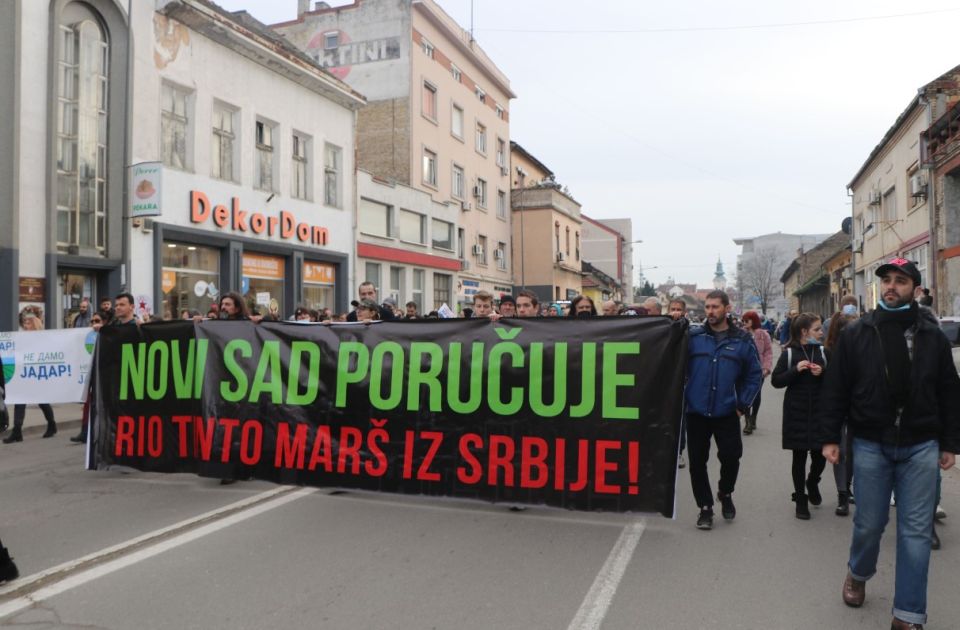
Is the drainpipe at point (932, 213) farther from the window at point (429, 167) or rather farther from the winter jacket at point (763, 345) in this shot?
the window at point (429, 167)

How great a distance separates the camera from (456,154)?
34.9m

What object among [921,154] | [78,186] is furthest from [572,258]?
[78,186]

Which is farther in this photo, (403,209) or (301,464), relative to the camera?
(403,209)

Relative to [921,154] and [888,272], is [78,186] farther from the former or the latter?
[921,154]

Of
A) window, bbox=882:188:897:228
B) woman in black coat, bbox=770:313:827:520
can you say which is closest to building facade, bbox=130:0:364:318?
woman in black coat, bbox=770:313:827:520

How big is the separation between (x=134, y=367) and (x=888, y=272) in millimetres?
6513

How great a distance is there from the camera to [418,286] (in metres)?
30.0

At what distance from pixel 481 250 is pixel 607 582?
106 ft

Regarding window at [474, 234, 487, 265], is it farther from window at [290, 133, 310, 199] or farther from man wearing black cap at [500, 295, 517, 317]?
man wearing black cap at [500, 295, 517, 317]

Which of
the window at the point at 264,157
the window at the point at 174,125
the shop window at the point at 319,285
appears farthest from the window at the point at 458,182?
the window at the point at 174,125

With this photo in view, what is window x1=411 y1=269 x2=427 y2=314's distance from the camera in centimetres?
2966

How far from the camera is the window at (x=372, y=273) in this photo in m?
26.1

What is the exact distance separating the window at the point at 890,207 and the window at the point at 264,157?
23.6 meters

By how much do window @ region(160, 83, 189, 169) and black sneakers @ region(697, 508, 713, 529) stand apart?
51.3ft
